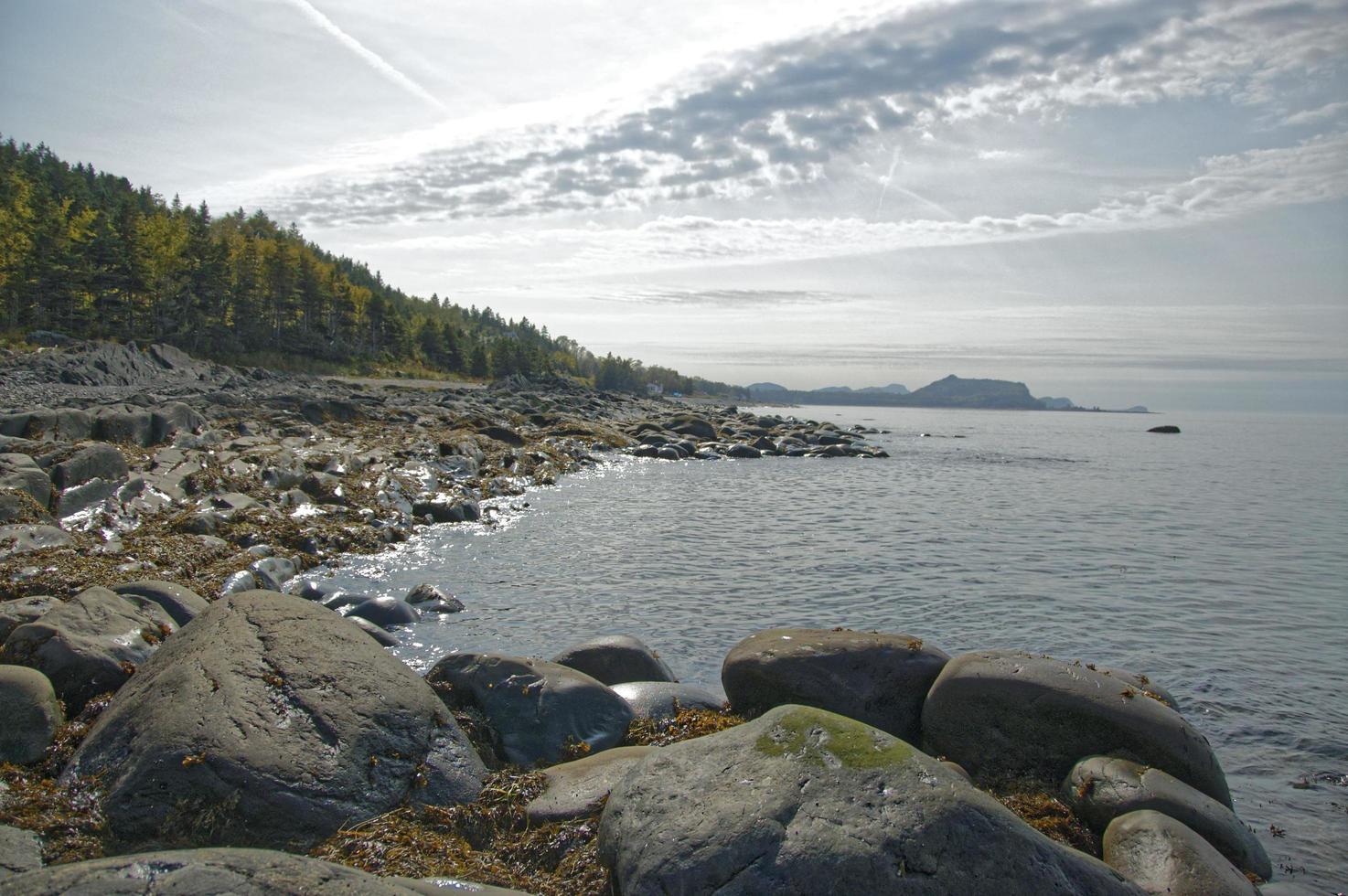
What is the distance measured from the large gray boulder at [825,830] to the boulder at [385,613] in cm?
745

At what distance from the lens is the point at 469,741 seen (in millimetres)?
6520

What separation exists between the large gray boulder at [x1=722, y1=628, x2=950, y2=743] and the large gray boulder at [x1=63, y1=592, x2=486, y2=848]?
118 inches

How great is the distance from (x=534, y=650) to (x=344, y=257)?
205m

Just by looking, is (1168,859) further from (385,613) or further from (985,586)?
(385,613)

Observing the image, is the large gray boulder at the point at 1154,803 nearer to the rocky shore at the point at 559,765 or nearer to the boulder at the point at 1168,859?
the rocky shore at the point at 559,765

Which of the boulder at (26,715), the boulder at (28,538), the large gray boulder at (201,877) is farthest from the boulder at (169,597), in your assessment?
the large gray boulder at (201,877)

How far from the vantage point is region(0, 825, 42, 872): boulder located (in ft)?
13.2

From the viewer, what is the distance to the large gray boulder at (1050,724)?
6645 millimetres

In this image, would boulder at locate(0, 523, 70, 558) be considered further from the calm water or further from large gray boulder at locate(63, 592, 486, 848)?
large gray boulder at locate(63, 592, 486, 848)

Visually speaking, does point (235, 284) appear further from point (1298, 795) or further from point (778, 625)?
point (1298, 795)

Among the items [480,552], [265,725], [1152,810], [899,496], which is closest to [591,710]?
[265,725]

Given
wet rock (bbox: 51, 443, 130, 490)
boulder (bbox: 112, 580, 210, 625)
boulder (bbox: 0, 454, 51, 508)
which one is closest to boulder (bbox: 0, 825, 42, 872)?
boulder (bbox: 112, 580, 210, 625)

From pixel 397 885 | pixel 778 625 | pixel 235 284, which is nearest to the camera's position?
pixel 397 885

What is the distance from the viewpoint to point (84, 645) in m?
7.02
